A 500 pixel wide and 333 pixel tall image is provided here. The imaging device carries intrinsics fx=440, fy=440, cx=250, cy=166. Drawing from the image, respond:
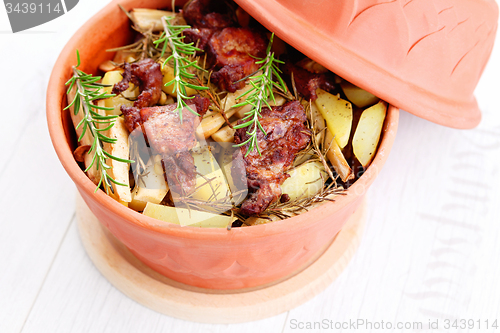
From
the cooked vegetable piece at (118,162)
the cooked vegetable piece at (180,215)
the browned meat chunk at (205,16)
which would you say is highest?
the browned meat chunk at (205,16)

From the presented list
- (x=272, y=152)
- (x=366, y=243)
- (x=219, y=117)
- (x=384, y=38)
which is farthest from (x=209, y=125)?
(x=366, y=243)

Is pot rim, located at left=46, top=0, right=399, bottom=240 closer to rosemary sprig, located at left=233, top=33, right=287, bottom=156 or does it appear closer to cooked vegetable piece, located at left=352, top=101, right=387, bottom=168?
→ cooked vegetable piece, located at left=352, top=101, right=387, bottom=168

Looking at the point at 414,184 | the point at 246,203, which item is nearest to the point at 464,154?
the point at 414,184

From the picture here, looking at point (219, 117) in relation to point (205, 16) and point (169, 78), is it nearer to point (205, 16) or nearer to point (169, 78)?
point (169, 78)

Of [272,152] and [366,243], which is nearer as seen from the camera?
[272,152]

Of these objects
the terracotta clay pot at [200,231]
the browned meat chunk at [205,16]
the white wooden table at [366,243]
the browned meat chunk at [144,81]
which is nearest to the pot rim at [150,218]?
the terracotta clay pot at [200,231]

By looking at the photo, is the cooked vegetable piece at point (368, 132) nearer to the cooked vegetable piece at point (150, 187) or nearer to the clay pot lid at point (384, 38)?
the clay pot lid at point (384, 38)

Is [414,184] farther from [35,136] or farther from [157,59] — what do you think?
[35,136]
